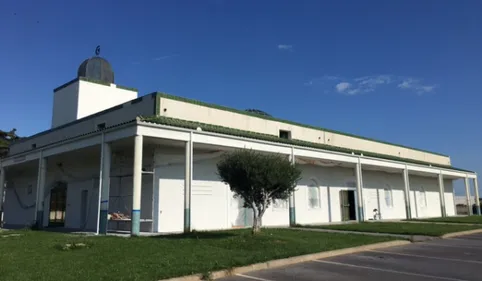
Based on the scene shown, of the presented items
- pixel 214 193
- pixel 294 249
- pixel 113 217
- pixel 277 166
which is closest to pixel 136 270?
pixel 294 249

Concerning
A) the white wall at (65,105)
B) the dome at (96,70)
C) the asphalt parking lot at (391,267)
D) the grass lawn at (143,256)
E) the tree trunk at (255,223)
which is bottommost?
the asphalt parking lot at (391,267)

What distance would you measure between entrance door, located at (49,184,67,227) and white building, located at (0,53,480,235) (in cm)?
7

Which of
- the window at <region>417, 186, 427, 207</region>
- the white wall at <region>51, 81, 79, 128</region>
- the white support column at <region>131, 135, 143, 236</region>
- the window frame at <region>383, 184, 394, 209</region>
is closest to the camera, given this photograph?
the white support column at <region>131, 135, 143, 236</region>

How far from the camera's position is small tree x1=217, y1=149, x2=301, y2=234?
524 inches

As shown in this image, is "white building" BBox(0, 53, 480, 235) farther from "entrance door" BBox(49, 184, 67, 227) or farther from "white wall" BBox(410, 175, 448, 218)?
"white wall" BBox(410, 175, 448, 218)

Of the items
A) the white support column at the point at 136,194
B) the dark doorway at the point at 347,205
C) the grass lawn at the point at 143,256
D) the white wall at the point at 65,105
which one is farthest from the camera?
the dark doorway at the point at 347,205

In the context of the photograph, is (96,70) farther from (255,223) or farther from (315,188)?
(255,223)

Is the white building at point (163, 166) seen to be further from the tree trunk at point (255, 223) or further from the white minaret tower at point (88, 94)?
the tree trunk at point (255, 223)

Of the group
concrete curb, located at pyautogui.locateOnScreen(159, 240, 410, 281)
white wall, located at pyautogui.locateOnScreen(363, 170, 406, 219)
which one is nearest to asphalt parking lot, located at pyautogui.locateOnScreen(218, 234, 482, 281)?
concrete curb, located at pyautogui.locateOnScreen(159, 240, 410, 281)

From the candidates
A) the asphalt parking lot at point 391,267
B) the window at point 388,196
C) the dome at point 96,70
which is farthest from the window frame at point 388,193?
the dome at point 96,70

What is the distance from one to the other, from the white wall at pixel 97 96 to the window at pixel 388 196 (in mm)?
21466

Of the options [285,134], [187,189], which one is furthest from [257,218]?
[285,134]

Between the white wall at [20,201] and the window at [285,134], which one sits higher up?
the window at [285,134]

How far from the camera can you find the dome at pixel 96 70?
30.6 meters
